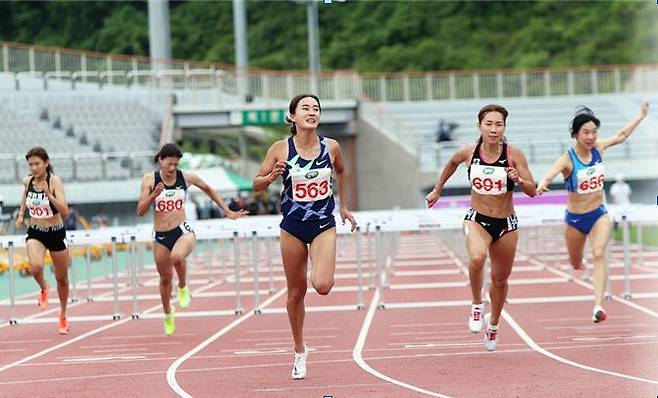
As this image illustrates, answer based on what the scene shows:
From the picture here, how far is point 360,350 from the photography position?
37.2 ft

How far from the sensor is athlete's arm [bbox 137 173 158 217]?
12.7 metres

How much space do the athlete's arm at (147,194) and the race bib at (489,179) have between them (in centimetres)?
342

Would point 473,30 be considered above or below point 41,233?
above

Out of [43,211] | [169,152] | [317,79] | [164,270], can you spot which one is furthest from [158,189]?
[317,79]

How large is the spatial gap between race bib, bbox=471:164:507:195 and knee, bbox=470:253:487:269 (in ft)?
1.58

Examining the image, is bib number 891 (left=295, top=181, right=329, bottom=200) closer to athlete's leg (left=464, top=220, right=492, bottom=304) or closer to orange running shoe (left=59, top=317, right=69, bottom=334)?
athlete's leg (left=464, top=220, right=492, bottom=304)

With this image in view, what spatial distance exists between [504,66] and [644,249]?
40.6 m

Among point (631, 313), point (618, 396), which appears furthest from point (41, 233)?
point (618, 396)

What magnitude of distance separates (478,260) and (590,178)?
2.43 meters

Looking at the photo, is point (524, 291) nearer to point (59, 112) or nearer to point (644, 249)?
point (644, 249)

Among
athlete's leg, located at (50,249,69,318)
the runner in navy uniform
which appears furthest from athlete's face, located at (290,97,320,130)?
athlete's leg, located at (50,249,69,318)

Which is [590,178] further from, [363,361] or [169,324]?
[169,324]

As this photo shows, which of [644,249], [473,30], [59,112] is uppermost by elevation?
[473,30]

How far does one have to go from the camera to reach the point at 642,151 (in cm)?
4281
